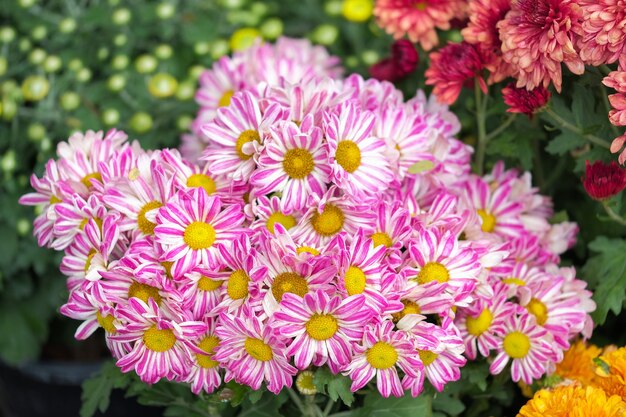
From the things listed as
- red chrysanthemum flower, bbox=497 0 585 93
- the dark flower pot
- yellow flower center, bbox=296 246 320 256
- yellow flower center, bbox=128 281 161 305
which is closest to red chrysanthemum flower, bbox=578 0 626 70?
red chrysanthemum flower, bbox=497 0 585 93

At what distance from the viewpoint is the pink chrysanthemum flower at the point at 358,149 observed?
3.51 feet

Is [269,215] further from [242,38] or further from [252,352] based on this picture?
[242,38]

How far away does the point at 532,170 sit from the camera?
153cm

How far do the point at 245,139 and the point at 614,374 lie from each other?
2.00 feet

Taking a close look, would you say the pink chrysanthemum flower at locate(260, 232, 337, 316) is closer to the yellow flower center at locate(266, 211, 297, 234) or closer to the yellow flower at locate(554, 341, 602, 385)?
the yellow flower center at locate(266, 211, 297, 234)

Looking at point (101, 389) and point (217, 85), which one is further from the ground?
point (217, 85)

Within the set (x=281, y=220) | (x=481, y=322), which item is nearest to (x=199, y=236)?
(x=281, y=220)

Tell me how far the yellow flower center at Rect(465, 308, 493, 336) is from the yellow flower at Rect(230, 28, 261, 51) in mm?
890

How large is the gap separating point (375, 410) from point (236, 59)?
2.41 feet

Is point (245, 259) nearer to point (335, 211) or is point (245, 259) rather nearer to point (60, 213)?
point (335, 211)

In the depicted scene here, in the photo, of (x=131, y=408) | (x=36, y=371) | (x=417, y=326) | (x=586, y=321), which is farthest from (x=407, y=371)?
(x=36, y=371)

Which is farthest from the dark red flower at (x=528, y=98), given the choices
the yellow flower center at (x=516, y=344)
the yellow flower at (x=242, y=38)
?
the yellow flower at (x=242, y=38)

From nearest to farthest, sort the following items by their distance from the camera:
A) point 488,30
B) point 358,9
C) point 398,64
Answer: point 488,30
point 398,64
point 358,9

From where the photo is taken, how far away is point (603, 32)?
1027mm
